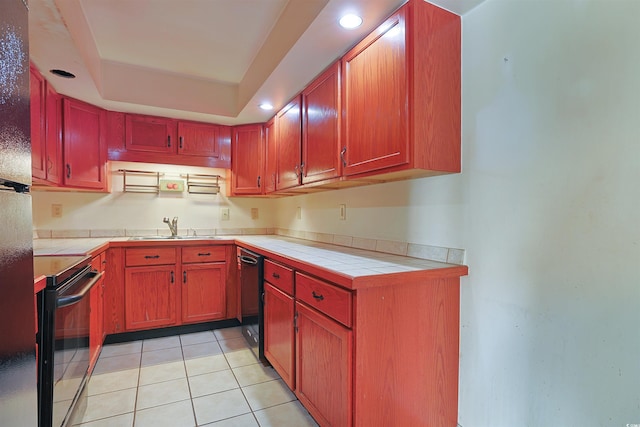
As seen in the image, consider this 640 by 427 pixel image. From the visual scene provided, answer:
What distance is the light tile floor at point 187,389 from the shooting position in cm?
165

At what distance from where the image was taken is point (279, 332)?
6.26 feet

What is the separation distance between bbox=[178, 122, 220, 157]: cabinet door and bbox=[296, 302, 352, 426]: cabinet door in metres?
2.12

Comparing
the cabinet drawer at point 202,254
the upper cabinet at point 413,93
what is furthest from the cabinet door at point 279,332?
the cabinet drawer at point 202,254

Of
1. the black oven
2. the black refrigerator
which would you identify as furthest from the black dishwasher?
the black refrigerator

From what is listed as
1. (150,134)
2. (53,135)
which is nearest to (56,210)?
(53,135)

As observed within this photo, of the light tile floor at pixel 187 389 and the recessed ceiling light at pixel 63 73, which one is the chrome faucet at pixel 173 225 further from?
the recessed ceiling light at pixel 63 73

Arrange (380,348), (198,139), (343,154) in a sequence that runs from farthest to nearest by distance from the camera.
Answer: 1. (198,139)
2. (343,154)
3. (380,348)

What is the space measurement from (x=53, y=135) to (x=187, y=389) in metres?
2.12

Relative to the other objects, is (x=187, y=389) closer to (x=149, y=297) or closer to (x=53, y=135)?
(x=149, y=297)

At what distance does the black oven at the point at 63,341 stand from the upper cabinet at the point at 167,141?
1457 millimetres

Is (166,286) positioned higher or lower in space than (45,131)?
lower

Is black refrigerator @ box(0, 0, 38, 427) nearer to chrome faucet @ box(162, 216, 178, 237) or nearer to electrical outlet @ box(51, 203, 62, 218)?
chrome faucet @ box(162, 216, 178, 237)

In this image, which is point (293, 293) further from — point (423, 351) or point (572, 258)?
point (572, 258)

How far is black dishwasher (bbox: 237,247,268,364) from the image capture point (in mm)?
2176
